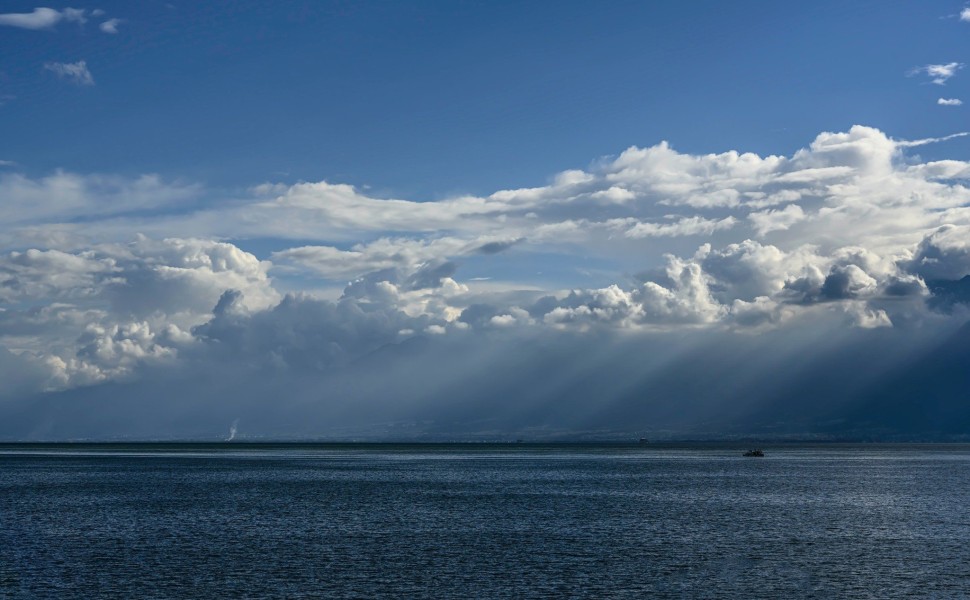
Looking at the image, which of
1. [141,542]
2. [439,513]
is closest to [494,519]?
[439,513]

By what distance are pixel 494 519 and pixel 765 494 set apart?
66.6 metres

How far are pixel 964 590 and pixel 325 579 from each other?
4833 centimetres

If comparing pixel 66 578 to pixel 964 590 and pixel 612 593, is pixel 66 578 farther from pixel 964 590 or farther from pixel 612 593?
pixel 964 590

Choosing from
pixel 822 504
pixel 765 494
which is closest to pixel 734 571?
pixel 822 504

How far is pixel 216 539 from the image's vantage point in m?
98.6

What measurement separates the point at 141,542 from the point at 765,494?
109937 millimetres

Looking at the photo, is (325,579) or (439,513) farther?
(439,513)

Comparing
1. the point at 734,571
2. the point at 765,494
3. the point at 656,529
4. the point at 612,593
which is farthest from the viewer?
the point at 765,494

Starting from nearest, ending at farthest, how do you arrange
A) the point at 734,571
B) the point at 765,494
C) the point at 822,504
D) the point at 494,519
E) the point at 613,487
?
1. the point at 734,571
2. the point at 494,519
3. the point at 822,504
4. the point at 765,494
5. the point at 613,487

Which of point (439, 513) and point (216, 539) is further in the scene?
point (439, 513)

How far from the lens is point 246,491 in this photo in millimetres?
171500

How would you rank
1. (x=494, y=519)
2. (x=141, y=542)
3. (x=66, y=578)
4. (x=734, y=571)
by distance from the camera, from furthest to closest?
(x=494, y=519) → (x=141, y=542) → (x=734, y=571) → (x=66, y=578)

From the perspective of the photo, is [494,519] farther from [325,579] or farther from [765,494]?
[765,494]

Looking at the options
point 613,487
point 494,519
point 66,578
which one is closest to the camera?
point 66,578
